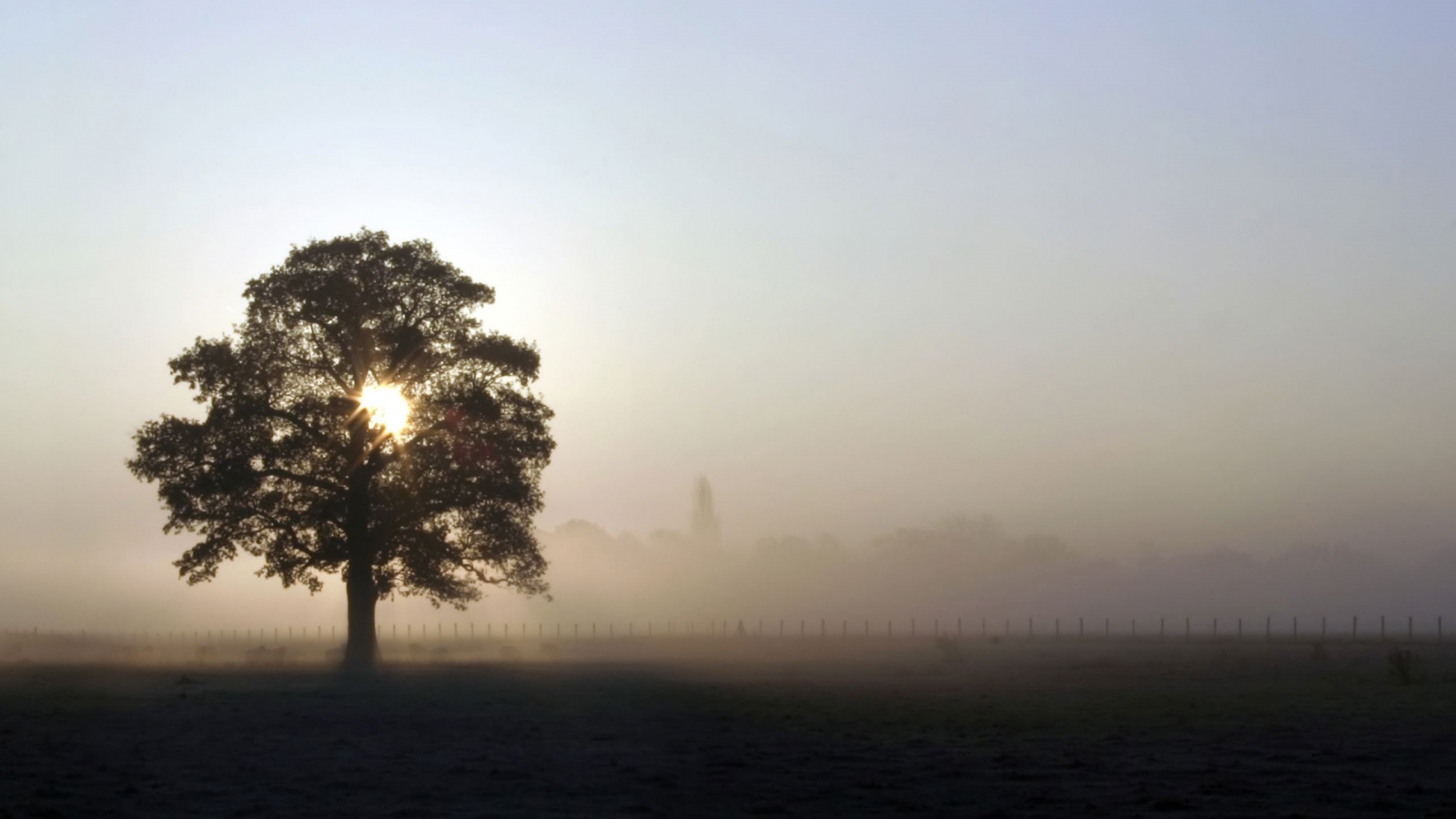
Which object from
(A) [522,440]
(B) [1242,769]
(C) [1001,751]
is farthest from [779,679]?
(B) [1242,769]

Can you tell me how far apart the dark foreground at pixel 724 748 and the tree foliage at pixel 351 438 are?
8415 mm

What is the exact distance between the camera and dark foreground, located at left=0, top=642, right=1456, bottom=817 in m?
19.2

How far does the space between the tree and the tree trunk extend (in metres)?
0.05

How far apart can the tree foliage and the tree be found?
0.16 ft

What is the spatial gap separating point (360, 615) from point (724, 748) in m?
28.6

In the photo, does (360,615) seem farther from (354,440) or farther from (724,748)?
(724,748)

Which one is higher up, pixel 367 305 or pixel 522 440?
pixel 367 305

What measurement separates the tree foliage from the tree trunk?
22 cm

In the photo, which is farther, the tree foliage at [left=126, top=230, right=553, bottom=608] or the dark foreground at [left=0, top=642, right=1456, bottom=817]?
the tree foliage at [left=126, top=230, right=553, bottom=608]

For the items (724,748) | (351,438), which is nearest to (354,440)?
(351,438)

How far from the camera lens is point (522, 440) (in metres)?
49.8

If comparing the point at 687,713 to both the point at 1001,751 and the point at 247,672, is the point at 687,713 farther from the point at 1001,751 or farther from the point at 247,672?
the point at 247,672

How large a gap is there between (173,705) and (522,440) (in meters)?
19.9

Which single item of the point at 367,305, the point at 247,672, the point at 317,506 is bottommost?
the point at 247,672
